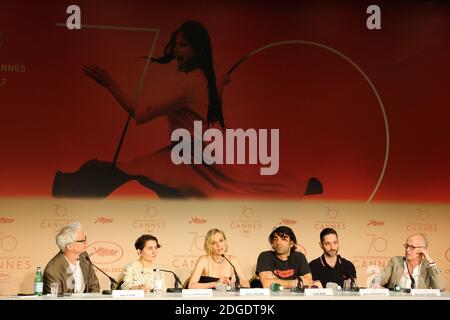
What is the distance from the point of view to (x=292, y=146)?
5.95 meters

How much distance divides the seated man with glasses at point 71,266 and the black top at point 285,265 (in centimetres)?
136

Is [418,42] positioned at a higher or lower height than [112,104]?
higher

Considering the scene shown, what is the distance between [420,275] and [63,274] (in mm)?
2891

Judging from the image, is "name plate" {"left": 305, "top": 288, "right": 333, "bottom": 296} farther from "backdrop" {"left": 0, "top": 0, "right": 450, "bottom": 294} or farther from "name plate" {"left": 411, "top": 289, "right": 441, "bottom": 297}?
"backdrop" {"left": 0, "top": 0, "right": 450, "bottom": 294}

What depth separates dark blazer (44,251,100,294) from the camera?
5.31m

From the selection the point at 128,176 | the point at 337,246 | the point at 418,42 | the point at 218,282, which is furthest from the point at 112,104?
the point at 418,42

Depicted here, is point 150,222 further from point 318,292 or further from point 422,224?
point 422,224

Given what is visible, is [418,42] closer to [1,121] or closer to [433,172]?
[433,172]

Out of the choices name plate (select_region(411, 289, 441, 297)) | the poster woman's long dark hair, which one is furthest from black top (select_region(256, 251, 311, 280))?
the poster woman's long dark hair

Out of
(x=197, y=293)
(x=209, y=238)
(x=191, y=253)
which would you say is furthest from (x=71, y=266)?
(x=197, y=293)

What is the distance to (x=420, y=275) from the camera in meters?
5.68
